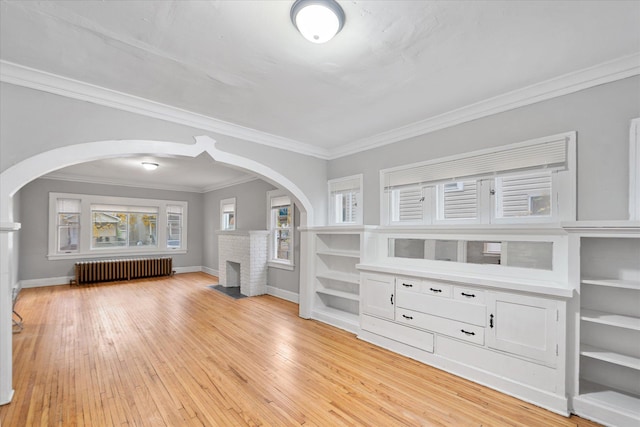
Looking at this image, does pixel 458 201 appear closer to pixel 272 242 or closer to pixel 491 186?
pixel 491 186

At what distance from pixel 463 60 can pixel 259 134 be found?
2.71m

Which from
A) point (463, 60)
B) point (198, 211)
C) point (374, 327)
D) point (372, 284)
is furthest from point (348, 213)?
point (198, 211)

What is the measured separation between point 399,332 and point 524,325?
1.31m

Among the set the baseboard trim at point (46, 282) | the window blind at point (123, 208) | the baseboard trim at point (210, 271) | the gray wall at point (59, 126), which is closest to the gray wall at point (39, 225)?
the baseboard trim at point (46, 282)

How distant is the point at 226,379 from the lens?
2.79 metres

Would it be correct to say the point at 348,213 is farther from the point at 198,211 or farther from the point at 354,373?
the point at 198,211

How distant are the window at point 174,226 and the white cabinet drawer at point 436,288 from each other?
8217 millimetres

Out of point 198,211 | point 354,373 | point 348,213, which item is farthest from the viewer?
point 198,211

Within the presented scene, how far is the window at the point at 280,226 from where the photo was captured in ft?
20.3

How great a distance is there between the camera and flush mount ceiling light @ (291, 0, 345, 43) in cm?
172

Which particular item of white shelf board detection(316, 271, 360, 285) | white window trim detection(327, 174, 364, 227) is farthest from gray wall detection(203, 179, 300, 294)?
white shelf board detection(316, 271, 360, 285)

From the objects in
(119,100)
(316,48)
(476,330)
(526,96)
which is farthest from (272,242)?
(526,96)

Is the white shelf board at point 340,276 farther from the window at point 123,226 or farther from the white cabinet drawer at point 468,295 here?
the window at point 123,226

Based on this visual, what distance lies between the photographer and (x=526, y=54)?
228cm
